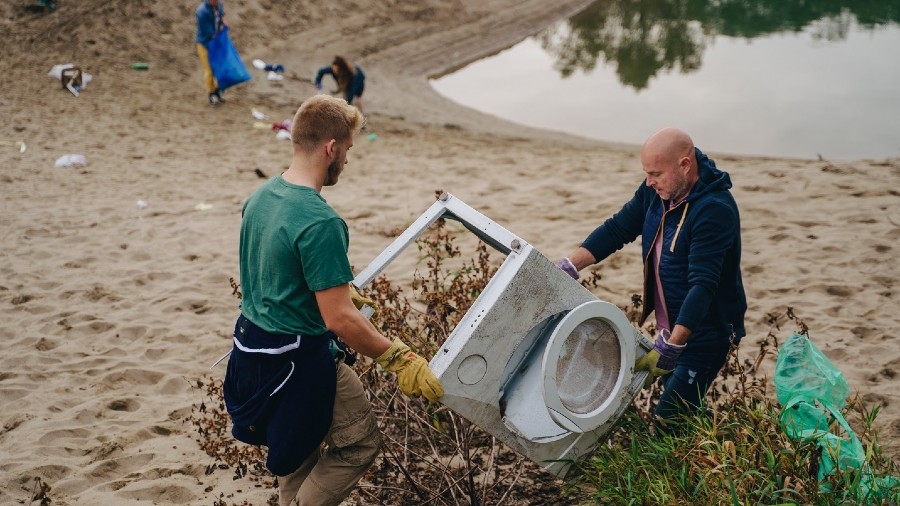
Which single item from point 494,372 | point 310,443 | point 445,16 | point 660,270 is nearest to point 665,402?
point 660,270

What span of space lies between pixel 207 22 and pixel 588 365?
30.0ft

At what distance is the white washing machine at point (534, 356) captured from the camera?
2625 millimetres

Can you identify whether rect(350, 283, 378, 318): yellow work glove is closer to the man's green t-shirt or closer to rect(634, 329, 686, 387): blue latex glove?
the man's green t-shirt

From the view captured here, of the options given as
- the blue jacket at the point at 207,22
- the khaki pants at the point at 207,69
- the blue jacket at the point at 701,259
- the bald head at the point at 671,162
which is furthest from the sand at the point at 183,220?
the bald head at the point at 671,162

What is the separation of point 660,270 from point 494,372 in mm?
1025

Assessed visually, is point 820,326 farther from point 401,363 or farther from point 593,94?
point 593,94

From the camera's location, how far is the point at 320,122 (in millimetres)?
2619

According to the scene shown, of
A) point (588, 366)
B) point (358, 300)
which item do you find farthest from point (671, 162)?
point (358, 300)

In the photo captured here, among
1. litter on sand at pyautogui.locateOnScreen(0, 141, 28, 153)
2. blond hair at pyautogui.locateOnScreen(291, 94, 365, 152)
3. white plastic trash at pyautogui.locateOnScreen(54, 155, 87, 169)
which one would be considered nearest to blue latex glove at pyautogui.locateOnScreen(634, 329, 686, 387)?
blond hair at pyautogui.locateOnScreen(291, 94, 365, 152)

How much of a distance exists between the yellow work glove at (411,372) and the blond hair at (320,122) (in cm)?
75

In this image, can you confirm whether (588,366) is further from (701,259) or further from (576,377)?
(701,259)

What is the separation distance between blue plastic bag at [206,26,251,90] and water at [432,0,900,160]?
454 cm

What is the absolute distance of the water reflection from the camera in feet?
53.3

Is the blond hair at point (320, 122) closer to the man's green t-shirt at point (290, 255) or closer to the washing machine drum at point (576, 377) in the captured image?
the man's green t-shirt at point (290, 255)
